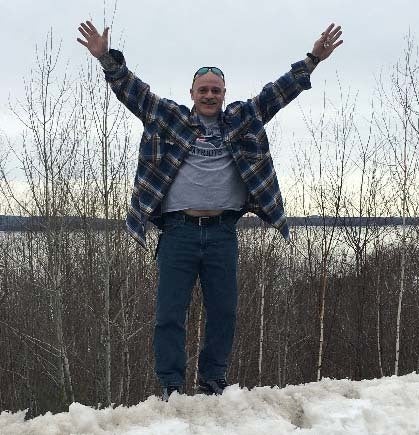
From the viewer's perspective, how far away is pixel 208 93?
2.64m

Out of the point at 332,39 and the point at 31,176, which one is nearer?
the point at 332,39

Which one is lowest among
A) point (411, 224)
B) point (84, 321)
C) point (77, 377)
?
point (77, 377)

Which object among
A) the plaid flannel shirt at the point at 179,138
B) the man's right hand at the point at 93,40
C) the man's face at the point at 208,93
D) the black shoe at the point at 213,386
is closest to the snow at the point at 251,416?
the black shoe at the point at 213,386

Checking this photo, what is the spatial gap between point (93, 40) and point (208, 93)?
2.10ft

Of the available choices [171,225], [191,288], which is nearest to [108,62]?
[171,225]

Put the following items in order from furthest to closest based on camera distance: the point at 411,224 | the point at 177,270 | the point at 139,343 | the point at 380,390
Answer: the point at 139,343
the point at 411,224
the point at 177,270
the point at 380,390

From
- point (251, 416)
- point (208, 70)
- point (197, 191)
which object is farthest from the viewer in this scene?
point (208, 70)

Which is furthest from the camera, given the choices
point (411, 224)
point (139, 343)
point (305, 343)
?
point (305, 343)

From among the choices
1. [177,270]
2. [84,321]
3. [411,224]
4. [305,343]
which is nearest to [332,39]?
[177,270]

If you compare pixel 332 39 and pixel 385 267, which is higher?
pixel 332 39

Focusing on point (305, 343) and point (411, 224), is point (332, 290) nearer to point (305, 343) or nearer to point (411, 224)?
point (305, 343)

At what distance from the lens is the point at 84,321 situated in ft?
45.8

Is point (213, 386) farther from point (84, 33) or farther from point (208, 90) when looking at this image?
point (84, 33)

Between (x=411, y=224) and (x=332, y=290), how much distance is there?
5.79 metres
